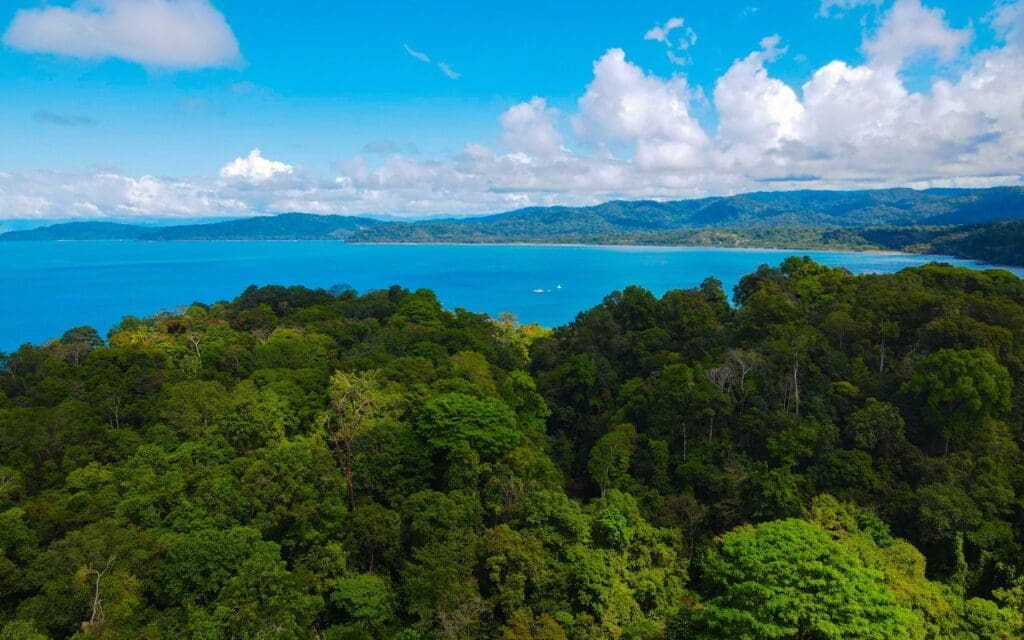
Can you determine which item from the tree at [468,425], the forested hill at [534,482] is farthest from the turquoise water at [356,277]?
the tree at [468,425]

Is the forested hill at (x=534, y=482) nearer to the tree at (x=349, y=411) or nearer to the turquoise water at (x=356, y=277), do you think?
the tree at (x=349, y=411)

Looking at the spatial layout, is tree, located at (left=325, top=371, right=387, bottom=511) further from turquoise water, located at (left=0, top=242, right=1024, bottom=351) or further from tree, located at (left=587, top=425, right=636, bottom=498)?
turquoise water, located at (left=0, top=242, right=1024, bottom=351)

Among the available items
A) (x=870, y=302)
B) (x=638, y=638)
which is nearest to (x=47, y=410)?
(x=638, y=638)

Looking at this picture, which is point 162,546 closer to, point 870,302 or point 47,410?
point 47,410

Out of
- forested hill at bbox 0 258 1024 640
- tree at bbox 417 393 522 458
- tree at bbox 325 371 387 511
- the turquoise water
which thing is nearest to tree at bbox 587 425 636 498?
forested hill at bbox 0 258 1024 640

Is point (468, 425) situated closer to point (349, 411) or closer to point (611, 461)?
point (349, 411)

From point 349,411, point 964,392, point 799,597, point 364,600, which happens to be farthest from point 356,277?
point 799,597

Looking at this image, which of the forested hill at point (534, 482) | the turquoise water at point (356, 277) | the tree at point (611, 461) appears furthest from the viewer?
the turquoise water at point (356, 277)
